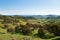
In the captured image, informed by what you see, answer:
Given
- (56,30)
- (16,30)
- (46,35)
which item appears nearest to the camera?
(46,35)

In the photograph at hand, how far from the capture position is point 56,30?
4291 cm

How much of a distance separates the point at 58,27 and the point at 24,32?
9.30 metres

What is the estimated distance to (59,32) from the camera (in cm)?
4094

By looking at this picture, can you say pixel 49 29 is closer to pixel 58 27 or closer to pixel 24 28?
pixel 58 27

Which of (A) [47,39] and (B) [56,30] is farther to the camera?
(B) [56,30]

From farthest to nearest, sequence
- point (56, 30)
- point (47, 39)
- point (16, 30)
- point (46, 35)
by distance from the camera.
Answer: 1. point (16, 30)
2. point (56, 30)
3. point (46, 35)
4. point (47, 39)

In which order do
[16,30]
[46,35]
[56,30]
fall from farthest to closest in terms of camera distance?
1. [16,30]
2. [56,30]
3. [46,35]

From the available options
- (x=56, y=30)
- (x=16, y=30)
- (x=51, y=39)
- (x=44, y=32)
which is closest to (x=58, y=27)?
(x=56, y=30)

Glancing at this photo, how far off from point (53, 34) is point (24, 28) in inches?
340

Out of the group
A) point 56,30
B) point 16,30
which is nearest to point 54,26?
point 56,30

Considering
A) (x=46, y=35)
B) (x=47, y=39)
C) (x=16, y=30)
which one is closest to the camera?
(x=47, y=39)

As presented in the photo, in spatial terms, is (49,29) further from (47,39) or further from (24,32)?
(47,39)

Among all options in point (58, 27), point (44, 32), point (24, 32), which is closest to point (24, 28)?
point (24, 32)

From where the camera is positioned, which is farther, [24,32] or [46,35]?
[24,32]
